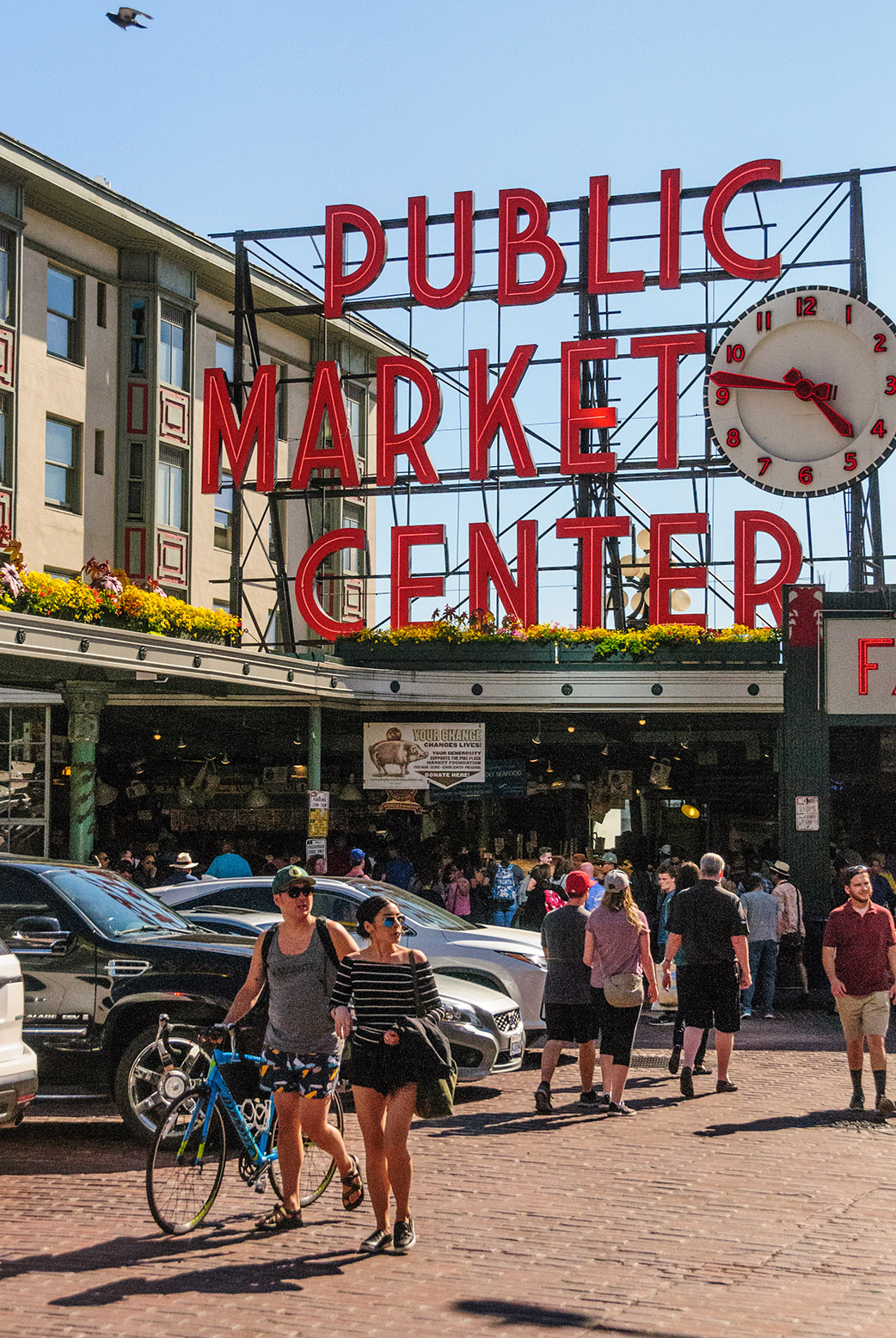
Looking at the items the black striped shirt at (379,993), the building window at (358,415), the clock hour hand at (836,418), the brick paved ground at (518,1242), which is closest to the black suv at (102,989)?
the brick paved ground at (518,1242)

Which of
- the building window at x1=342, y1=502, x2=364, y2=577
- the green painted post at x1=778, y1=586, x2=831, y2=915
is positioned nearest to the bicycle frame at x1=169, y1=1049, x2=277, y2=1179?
the green painted post at x1=778, y1=586, x2=831, y2=915

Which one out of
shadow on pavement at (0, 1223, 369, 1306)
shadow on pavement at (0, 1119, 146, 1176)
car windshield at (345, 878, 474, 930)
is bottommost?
shadow on pavement at (0, 1119, 146, 1176)

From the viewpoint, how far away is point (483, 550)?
28.7 meters

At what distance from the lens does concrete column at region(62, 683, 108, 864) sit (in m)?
20.2

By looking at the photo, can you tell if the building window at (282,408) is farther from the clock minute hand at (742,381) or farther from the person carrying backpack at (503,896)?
the person carrying backpack at (503,896)

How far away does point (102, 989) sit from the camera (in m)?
10.5

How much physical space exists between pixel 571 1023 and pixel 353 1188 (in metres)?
4.02

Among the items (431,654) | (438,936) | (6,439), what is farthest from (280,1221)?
(6,439)

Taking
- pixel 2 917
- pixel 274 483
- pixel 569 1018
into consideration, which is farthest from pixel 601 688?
pixel 2 917

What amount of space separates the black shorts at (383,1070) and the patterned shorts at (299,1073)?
0.34 meters

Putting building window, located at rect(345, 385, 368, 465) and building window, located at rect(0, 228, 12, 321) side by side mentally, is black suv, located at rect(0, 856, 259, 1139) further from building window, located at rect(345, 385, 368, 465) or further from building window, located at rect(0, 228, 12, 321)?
building window, located at rect(345, 385, 368, 465)

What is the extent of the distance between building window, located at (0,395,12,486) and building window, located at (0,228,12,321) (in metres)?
1.74

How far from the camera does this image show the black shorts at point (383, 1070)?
303 inches

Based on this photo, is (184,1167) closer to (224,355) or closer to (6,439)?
(6,439)
